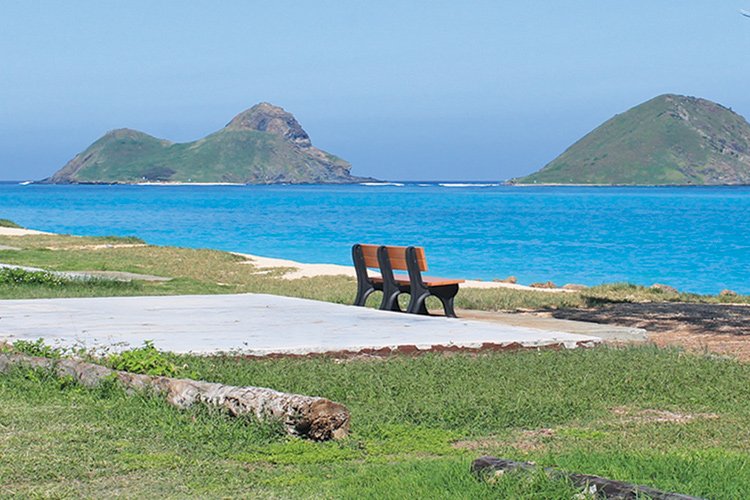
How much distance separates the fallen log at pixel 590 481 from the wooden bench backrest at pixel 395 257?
25.7 feet

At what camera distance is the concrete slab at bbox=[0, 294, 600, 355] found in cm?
1040

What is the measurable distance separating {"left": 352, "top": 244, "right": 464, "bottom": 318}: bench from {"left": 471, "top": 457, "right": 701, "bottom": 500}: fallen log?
26.6 ft

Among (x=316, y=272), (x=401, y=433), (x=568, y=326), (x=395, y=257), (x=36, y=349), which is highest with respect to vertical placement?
(x=395, y=257)

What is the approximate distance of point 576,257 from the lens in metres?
51.7

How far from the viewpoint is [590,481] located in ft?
17.3

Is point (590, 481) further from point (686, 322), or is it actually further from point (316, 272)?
point (316, 272)

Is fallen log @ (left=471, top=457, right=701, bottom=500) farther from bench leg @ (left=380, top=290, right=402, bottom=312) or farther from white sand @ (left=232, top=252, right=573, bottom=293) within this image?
white sand @ (left=232, top=252, right=573, bottom=293)

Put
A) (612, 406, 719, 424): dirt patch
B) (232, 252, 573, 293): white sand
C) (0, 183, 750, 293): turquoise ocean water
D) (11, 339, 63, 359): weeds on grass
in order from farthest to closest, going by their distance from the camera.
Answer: (0, 183, 750, 293): turquoise ocean water → (232, 252, 573, 293): white sand → (11, 339, 63, 359): weeds on grass → (612, 406, 719, 424): dirt patch

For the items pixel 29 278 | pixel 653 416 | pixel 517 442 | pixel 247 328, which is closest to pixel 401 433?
pixel 517 442

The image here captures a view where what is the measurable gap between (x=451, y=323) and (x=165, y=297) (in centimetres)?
430

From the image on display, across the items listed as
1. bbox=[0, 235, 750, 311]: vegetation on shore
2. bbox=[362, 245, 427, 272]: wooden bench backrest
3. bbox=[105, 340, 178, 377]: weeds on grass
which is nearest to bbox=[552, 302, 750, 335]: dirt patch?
bbox=[0, 235, 750, 311]: vegetation on shore

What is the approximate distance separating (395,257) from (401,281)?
1.02ft

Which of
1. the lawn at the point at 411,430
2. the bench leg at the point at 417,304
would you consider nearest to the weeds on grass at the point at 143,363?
the lawn at the point at 411,430

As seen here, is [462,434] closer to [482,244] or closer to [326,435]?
[326,435]
